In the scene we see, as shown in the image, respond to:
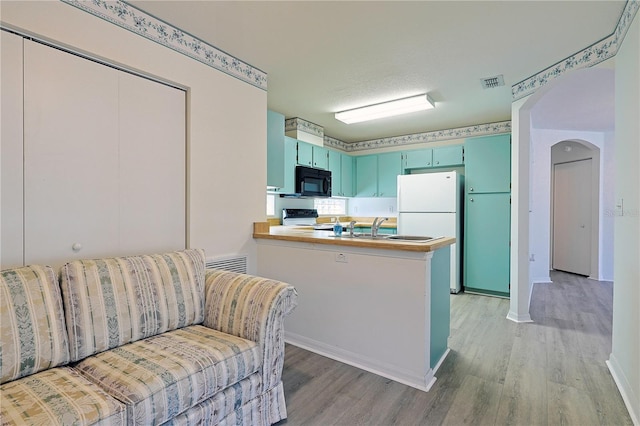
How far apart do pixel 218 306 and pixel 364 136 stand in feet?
13.3

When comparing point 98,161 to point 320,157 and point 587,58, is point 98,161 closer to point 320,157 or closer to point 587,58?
point 320,157

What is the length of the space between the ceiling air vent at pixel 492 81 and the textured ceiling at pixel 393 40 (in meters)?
0.06

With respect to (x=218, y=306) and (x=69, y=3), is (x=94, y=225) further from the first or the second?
(x=69, y=3)

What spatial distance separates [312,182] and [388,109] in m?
1.38

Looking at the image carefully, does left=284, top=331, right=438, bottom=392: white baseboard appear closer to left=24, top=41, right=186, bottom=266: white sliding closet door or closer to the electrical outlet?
left=24, top=41, right=186, bottom=266: white sliding closet door

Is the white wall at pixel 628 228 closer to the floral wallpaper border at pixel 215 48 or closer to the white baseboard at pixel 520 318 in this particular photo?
the floral wallpaper border at pixel 215 48

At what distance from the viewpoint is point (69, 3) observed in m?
1.69

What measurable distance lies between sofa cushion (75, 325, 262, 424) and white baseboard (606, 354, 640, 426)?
1934 millimetres

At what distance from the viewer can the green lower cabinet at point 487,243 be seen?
13.0 ft

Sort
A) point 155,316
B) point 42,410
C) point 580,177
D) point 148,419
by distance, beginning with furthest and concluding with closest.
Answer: point 580,177 < point 155,316 < point 148,419 < point 42,410

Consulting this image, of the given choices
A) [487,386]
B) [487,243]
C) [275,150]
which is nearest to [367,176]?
[487,243]

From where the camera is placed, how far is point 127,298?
159 centimetres

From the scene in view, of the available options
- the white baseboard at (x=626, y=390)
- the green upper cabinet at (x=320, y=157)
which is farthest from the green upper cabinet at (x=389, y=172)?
the white baseboard at (x=626, y=390)

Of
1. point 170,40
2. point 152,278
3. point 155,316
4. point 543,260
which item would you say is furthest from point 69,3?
point 543,260
